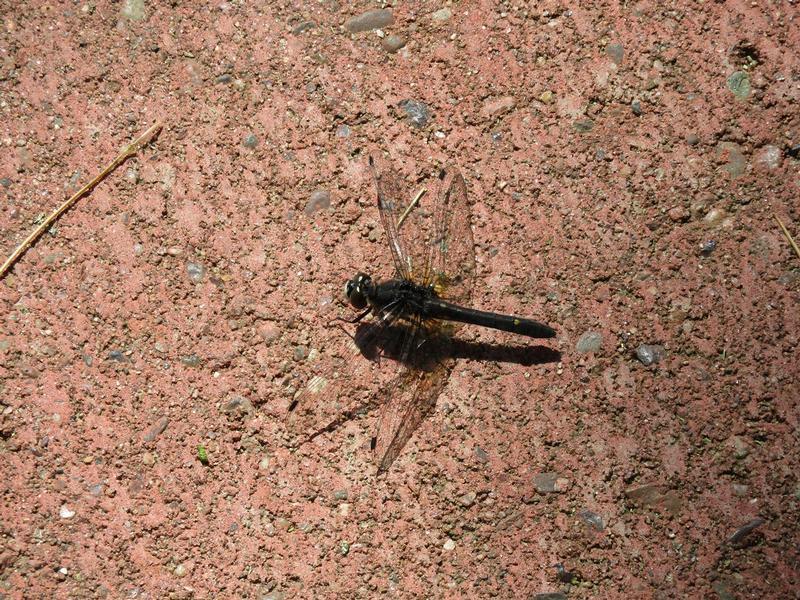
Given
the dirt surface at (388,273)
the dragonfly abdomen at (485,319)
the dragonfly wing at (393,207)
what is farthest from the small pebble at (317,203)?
the dragonfly abdomen at (485,319)

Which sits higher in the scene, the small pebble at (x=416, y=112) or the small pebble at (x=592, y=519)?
the small pebble at (x=416, y=112)

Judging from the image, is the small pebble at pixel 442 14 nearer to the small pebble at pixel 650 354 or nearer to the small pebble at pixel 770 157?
the small pebble at pixel 770 157

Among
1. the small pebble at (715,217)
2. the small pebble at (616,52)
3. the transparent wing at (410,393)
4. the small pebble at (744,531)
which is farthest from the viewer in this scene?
the small pebble at (616,52)

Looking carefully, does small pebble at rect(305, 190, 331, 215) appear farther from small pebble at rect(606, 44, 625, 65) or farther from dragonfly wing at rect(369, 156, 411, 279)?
small pebble at rect(606, 44, 625, 65)

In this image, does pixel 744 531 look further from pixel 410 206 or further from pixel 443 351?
pixel 410 206

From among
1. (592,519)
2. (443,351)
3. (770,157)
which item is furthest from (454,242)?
(770,157)

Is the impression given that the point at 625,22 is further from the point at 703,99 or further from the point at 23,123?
the point at 23,123
